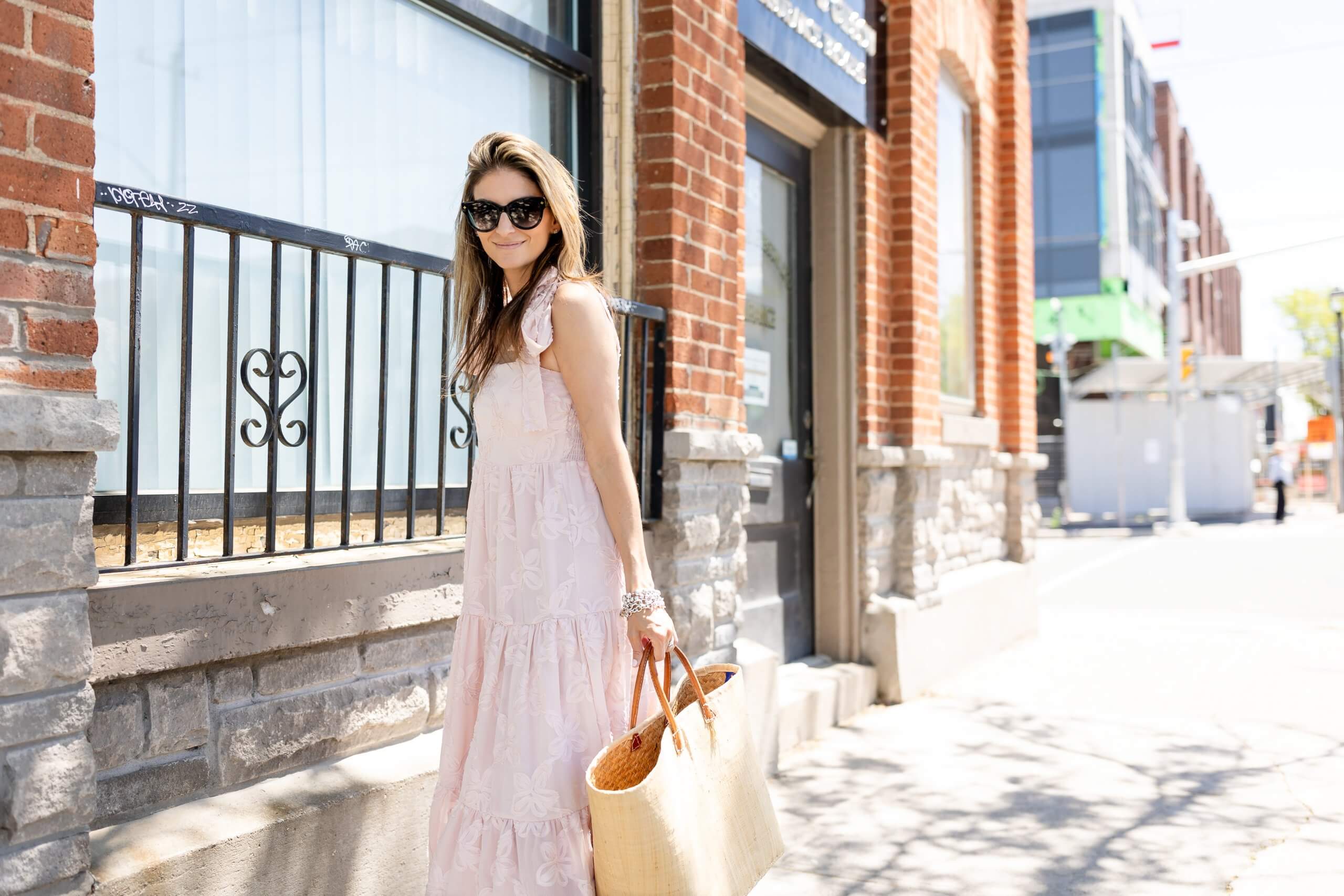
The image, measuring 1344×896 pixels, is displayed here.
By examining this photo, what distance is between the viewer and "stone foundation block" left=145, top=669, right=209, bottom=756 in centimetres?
257

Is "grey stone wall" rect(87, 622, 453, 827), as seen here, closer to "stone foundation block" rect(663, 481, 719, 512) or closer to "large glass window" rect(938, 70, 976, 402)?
"stone foundation block" rect(663, 481, 719, 512)

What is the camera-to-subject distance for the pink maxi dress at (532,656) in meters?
2.38

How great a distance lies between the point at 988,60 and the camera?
868cm

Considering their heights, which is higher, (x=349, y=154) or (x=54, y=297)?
Answer: (x=349, y=154)

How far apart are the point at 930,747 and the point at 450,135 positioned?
343 centimetres

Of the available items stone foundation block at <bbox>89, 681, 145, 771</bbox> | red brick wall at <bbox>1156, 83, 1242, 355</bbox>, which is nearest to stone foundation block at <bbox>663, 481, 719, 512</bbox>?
stone foundation block at <bbox>89, 681, 145, 771</bbox>

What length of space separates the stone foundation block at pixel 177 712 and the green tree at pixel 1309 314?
53251 millimetres

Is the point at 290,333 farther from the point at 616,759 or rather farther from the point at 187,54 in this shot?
the point at 616,759

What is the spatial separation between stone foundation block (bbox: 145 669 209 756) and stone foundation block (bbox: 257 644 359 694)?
182mm

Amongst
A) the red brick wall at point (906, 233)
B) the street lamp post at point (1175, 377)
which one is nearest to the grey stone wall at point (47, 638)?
the red brick wall at point (906, 233)

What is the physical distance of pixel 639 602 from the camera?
2426 mm

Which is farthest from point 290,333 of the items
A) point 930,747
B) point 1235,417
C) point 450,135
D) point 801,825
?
point 1235,417

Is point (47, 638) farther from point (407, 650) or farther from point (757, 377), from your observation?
point (757, 377)

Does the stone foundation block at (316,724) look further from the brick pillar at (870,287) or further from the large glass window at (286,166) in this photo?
the brick pillar at (870,287)
